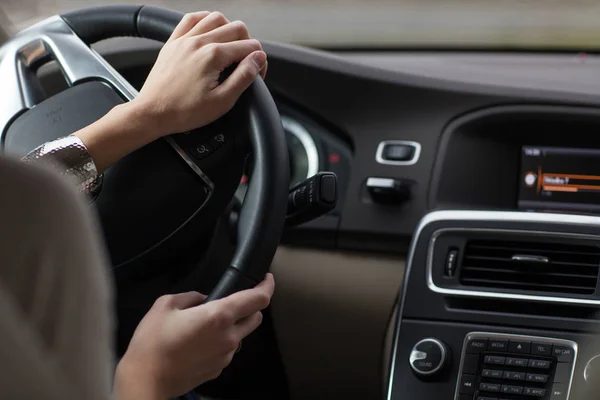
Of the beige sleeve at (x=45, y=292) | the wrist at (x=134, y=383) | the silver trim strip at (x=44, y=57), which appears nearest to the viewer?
the beige sleeve at (x=45, y=292)

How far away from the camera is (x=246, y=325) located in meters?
0.96

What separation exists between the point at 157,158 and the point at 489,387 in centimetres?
56

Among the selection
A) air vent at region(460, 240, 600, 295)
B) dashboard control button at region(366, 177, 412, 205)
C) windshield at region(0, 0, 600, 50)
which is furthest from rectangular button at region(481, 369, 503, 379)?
windshield at region(0, 0, 600, 50)

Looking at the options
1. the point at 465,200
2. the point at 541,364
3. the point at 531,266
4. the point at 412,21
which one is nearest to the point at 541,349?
the point at 541,364

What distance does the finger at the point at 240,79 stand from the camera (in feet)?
3.39

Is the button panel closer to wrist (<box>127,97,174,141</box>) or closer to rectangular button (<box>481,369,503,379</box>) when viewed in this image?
rectangular button (<box>481,369,503,379</box>)

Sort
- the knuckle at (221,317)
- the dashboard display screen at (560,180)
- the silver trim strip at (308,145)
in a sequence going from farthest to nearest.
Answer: the silver trim strip at (308,145)
the dashboard display screen at (560,180)
the knuckle at (221,317)

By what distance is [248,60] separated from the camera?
1.04 m

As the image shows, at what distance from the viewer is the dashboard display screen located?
4.84 ft

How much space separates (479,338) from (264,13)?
3.38 ft

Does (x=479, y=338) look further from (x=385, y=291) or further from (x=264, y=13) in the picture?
(x=264, y=13)

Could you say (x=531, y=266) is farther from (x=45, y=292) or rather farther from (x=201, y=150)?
(x=45, y=292)

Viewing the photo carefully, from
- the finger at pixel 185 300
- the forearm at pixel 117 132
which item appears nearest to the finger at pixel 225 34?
the forearm at pixel 117 132

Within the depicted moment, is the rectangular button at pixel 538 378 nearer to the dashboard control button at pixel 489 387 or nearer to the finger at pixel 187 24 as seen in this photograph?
the dashboard control button at pixel 489 387
